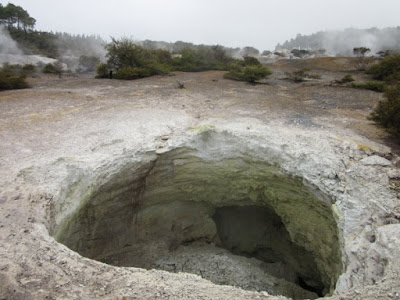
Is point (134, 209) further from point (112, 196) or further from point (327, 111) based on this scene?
point (327, 111)

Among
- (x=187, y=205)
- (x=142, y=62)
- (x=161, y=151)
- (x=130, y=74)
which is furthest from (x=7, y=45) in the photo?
(x=161, y=151)

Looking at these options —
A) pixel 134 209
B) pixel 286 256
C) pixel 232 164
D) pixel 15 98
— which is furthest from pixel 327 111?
pixel 15 98

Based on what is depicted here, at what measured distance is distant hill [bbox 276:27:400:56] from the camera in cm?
4228

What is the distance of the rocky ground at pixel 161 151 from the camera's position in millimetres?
3225

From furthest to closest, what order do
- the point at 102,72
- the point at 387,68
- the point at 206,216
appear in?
the point at 102,72
the point at 387,68
the point at 206,216

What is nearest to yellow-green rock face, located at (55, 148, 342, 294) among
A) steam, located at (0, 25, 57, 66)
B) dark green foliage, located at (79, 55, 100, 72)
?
dark green foliage, located at (79, 55, 100, 72)

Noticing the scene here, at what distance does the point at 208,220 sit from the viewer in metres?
8.79

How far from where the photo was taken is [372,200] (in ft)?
15.3

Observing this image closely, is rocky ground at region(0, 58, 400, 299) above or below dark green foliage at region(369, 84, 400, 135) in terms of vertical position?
below

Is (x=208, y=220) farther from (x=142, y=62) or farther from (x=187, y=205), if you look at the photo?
(x=142, y=62)

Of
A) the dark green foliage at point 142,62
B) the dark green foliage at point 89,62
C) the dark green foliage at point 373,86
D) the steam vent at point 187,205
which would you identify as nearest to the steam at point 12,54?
the dark green foliage at point 89,62

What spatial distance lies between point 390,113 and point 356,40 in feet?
155

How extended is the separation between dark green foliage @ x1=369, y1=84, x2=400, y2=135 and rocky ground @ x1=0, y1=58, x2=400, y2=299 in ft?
0.71

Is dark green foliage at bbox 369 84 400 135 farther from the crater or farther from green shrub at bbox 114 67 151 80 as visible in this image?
green shrub at bbox 114 67 151 80
